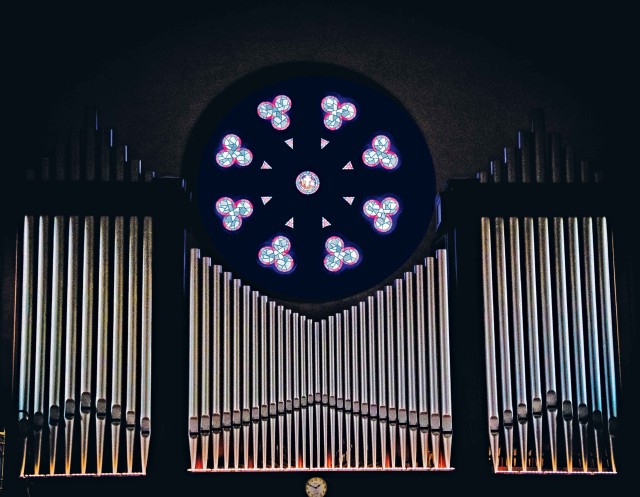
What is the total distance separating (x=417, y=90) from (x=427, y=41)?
2.03 ft

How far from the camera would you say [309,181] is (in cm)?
1362

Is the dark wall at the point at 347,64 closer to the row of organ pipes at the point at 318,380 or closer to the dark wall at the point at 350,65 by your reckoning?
the dark wall at the point at 350,65

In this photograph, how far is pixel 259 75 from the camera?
13.6 m

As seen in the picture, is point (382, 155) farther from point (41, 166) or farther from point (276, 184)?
point (41, 166)

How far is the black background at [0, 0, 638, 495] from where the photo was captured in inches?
523

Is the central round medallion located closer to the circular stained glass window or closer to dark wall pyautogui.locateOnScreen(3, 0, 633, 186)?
the circular stained glass window

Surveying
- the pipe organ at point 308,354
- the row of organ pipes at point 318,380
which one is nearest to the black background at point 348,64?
the pipe organ at point 308,354

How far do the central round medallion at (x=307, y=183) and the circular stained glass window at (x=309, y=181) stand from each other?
0.04ft

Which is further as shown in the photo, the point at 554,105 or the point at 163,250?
the point at 554,105

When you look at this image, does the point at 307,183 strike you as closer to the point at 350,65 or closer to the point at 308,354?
the point at 350,65

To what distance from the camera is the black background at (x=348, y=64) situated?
1329 cm

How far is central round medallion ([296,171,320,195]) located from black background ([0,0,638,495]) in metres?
1.36

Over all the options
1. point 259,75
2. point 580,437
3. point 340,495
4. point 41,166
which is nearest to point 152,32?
point 259,75

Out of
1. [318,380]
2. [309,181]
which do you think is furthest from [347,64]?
[318,380]
